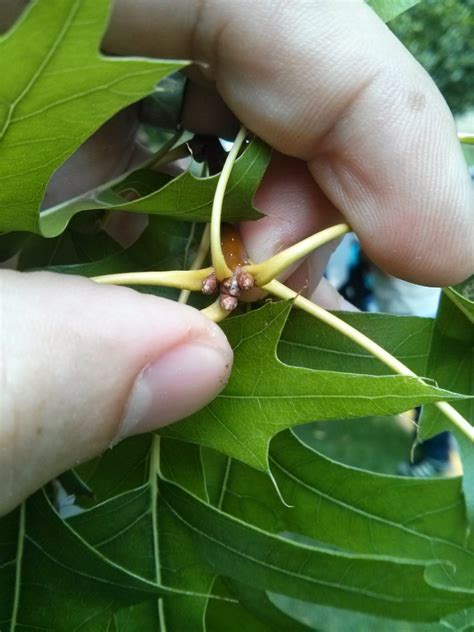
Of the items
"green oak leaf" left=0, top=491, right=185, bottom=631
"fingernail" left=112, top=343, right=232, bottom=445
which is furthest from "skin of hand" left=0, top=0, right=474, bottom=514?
"green oak leaf" left=0, top=491, right=185, bottom=631

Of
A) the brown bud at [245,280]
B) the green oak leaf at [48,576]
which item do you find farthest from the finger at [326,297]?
the green oak leaf at [48,576]

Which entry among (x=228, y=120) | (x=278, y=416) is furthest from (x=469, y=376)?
(x=228, y=120)

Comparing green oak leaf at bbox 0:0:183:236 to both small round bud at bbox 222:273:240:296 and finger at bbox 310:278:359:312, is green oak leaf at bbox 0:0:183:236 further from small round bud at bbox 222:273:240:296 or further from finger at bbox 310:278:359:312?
finger at bbox 310:278:359:312

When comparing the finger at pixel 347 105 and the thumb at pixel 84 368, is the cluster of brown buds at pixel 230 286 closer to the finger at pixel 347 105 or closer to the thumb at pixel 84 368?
the thumb at pixel 84 368

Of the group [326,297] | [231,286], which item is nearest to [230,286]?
[231,286]

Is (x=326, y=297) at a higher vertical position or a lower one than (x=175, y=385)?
lower

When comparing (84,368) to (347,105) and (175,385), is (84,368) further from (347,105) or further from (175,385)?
(347,105)
